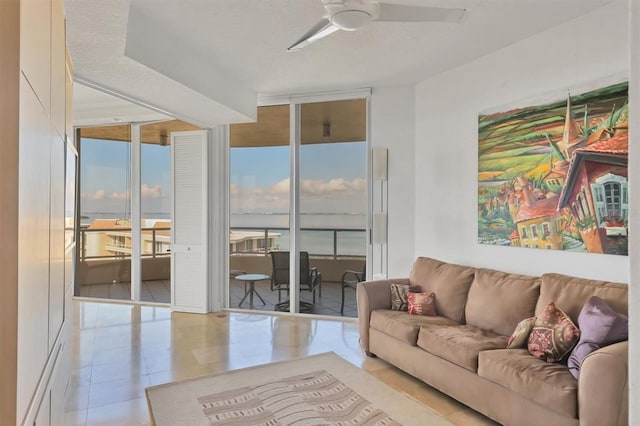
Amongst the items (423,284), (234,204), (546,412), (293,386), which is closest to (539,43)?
(423,284)

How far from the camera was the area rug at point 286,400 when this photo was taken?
2789 mm

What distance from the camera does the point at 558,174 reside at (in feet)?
11.1

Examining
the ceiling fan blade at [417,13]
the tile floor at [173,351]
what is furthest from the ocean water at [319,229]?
the ceiling fan blade at [417,13]

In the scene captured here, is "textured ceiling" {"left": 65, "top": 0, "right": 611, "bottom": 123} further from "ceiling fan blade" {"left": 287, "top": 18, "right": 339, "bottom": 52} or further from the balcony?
the balcony

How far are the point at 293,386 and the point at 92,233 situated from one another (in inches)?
194

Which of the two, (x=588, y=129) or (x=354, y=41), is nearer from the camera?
(x=588, y=129)

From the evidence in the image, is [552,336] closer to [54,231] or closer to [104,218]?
[54,231]

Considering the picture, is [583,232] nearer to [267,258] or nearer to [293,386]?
[293,386]

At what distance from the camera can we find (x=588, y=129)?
317 cm

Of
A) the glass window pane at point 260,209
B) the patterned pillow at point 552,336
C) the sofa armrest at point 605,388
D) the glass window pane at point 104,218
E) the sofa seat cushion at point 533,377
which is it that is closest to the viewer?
the sofa armrest at point 605,388

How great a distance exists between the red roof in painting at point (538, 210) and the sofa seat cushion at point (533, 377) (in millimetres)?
1277

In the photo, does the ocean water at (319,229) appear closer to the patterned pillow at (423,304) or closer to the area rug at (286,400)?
the patterned pillow at (423,304)

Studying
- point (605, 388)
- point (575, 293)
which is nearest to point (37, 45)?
point (605, 388)

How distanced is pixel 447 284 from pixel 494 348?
105 centimetres
